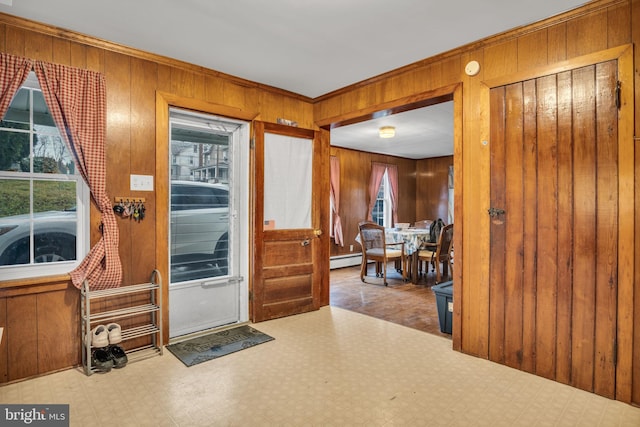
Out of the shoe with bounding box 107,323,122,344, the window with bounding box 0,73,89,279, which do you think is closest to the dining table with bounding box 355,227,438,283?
the shoe with bounding box 107,323,122,344

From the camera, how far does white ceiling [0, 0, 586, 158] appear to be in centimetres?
230

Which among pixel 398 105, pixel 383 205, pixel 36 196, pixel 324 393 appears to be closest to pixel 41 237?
pixel 36 196

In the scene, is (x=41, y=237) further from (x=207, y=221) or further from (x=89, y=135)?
(x=207, y=221)

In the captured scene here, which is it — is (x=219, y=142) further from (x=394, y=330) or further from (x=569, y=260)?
(x=569, y=260)

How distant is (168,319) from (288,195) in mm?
1743

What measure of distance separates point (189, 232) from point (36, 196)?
48.3 inches

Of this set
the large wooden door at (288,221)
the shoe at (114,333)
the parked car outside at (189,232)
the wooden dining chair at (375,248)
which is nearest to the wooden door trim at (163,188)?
the parked car outside at (189,232)

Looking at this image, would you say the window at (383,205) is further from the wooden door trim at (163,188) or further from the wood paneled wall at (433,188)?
the wooden door trim at (163,188)

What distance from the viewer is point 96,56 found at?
9.10 feet

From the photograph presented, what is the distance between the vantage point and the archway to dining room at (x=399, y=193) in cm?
359

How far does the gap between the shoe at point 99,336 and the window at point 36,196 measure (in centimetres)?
51

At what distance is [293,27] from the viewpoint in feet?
8.45

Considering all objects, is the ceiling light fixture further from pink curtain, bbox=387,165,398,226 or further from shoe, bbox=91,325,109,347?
shoe, bbox=91,325,109,347

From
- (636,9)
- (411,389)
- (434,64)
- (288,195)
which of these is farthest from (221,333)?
(636,9)
